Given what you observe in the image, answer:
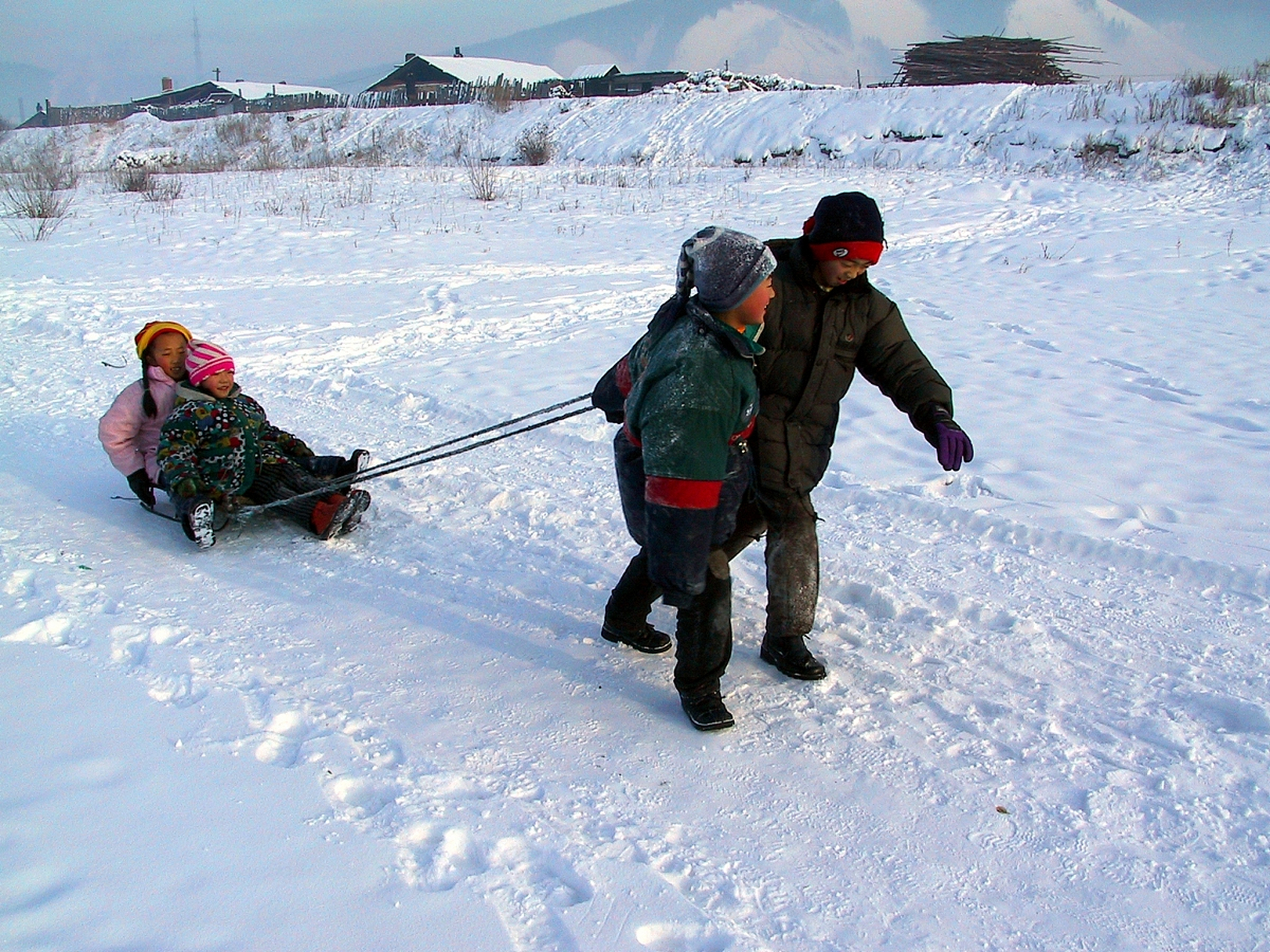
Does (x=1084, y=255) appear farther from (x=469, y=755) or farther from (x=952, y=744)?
(x=469, y=755)

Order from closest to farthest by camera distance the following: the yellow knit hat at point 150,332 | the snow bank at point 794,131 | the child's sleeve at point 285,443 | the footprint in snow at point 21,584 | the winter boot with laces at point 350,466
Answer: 1. the footprint in snow at point 21,584
2. the yellow knit hat at point 150,332
3. the winter boot with laces at point 350,466
4. the child's sleeve at point 285,443
5. the snow bank at point 794,131

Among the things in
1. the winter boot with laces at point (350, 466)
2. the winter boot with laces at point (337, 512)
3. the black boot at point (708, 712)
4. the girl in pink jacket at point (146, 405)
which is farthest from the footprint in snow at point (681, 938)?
the girl in pink jacket at point (146, 405)

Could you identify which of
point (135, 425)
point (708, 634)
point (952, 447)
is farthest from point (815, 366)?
point (135, 425)

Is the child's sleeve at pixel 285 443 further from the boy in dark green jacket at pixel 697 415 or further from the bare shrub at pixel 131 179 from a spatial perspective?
the bare shrub at pixel 131 179

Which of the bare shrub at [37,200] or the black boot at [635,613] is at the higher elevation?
the bare shrub at [37,200]

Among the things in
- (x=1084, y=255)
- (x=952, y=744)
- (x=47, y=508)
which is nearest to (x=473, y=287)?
(x=47, y=508)

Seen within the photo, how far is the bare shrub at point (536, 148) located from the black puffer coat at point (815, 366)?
2258cm

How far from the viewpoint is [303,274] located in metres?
10.5

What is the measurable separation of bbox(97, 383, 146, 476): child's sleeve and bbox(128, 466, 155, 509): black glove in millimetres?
22

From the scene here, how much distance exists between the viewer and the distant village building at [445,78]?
34531 mm

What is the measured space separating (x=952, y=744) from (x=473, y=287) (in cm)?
803

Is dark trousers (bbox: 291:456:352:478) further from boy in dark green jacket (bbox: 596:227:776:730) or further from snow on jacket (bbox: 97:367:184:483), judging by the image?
boy in dark green jacket (bbox: 596:227:776:730)

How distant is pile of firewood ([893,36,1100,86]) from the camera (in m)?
24.7

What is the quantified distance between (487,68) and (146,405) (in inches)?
2121
